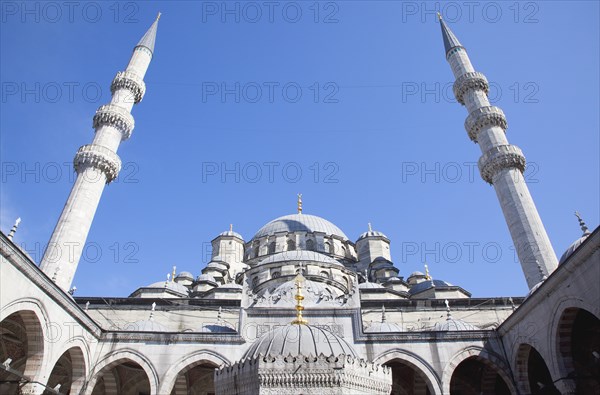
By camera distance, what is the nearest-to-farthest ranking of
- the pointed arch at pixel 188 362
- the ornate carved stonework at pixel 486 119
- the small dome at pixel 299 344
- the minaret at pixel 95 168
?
the small dome at pixel 299 344, the pointed arch at pixel 188 362, the minaret at pixel 95 168, the ornate carved stonework at pixel 486 119

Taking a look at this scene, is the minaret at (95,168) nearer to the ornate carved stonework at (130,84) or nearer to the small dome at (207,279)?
the ornate carved stonework at (130,84)

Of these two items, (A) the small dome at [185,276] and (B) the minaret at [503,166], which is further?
(A) the small dome at [185,276]

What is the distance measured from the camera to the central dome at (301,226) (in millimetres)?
31281

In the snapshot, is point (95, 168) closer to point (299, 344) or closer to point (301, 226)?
point (301, 226)

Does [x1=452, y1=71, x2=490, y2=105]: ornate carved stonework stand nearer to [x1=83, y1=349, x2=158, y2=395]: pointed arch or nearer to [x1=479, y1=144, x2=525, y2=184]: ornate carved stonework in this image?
[x1=479, y1=144, x2=525, y2=184]: ornate carved stonework

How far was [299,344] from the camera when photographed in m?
6.52

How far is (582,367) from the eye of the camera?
13039 millimetres

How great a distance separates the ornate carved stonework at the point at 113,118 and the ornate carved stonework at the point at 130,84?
1.93 metres

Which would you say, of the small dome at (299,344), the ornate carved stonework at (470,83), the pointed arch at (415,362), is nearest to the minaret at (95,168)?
A: the pointed arch at (415,362)

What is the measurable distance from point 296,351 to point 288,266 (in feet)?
51.0

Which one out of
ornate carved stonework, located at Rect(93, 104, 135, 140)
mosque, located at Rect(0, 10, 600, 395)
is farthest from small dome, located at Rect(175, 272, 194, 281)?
ornate carved stonework, located at Rect(93, 104, 135, 140)

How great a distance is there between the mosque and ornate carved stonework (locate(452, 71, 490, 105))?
9 centimetres

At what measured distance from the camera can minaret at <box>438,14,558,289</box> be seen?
1953 centimetres

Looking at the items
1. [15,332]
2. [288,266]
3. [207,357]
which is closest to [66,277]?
[15,332]
